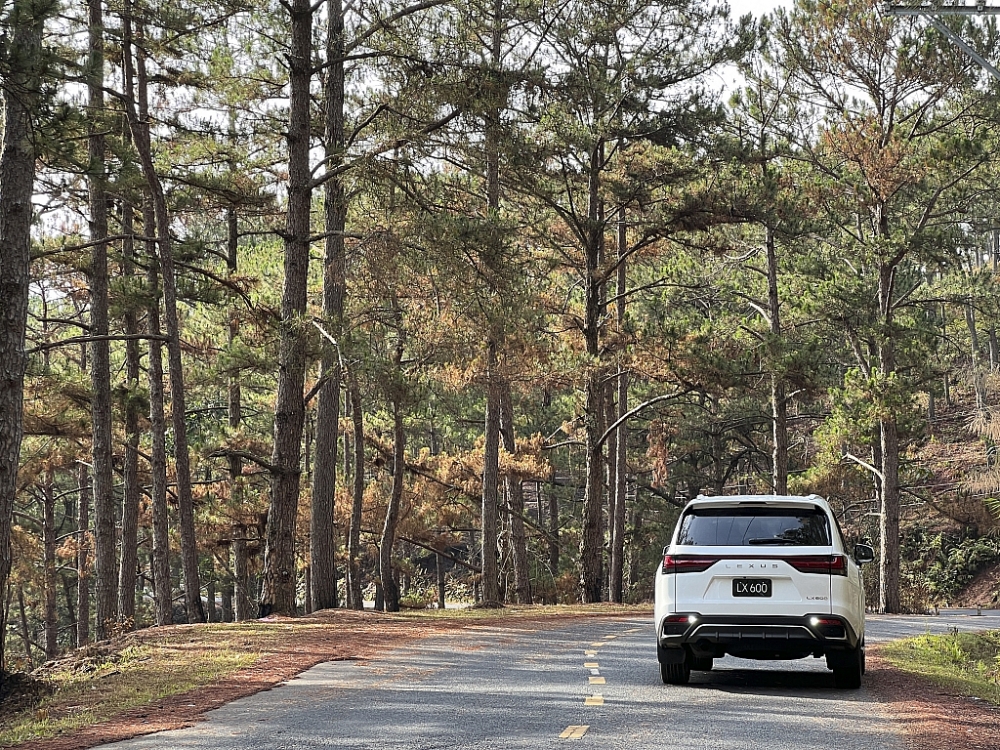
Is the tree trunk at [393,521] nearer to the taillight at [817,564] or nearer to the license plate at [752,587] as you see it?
the license plate at [752,587]

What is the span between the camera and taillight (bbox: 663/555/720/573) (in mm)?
11094

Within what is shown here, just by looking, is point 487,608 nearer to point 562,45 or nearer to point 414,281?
point 414,281

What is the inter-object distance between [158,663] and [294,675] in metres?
2.42

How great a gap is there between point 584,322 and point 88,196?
12.5 metres

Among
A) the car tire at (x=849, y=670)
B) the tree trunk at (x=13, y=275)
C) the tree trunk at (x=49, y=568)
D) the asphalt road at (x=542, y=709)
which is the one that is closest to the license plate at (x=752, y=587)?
→ the asphalt road at (x=542, y=709)

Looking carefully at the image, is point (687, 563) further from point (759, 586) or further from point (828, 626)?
point (828, 626)

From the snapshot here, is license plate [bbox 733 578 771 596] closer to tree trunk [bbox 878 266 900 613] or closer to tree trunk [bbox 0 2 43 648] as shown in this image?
tree trunk [bbox 0 2 43 648]

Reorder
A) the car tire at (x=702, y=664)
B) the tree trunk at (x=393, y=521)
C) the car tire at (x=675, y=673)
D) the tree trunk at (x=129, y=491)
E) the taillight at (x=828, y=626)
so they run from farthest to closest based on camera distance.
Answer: the tree trunk at (x=393, y=521)
the tree trunk at (x=129, y=491)
the car tire at (x=702, y=664)
the car tire at (x=675, y=673)
the taillight at (x=828, y=626)

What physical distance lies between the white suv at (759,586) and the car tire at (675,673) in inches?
0.6

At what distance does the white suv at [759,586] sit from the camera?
10.8 m

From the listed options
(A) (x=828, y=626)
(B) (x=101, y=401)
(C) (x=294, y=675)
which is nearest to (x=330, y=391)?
(B) (x=101, y=401)

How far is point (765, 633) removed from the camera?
10.8 meters

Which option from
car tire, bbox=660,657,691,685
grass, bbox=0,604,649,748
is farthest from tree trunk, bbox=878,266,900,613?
car tire, bbox=660,657,691,685

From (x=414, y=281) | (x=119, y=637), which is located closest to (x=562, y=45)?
(x=414, y=281)
